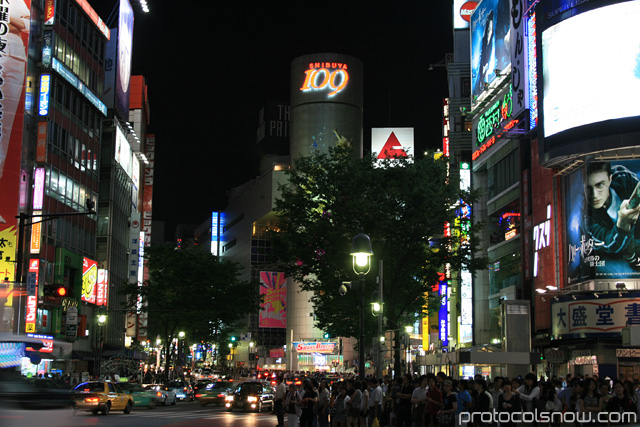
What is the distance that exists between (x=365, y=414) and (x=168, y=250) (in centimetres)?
4852

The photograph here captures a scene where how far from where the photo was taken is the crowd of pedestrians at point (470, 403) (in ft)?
57.1

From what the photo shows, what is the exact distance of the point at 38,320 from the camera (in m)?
57.9

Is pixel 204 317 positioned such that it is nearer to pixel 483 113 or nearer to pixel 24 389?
pixel 483 113

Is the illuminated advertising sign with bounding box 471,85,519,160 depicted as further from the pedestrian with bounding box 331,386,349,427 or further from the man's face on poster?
the pedestrian with bounding box 331,386,349,427

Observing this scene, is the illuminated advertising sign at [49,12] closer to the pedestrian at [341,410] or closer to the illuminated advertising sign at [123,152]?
the illuminated advertising sign at [123,152]

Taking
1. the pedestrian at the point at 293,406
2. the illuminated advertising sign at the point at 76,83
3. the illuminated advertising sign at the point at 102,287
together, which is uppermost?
the illuminated advertising sign at the point at 76,83

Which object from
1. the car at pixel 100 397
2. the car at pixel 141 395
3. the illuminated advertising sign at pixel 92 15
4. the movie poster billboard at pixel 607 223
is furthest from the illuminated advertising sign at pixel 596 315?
the illuminated advertising sign at pixel 92 15

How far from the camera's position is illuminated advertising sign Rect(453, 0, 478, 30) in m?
76.8

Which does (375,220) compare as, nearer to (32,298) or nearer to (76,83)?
(32,298)

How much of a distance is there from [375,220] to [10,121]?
28.4 m

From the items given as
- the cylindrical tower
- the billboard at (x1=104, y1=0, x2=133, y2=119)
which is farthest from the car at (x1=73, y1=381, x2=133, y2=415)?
the cylindrical tower

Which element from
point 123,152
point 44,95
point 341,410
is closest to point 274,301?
point 123,152

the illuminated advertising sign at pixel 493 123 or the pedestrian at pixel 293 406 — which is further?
the illuminated advertising sign at pixel 493 123

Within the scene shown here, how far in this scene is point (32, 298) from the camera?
175 ft
